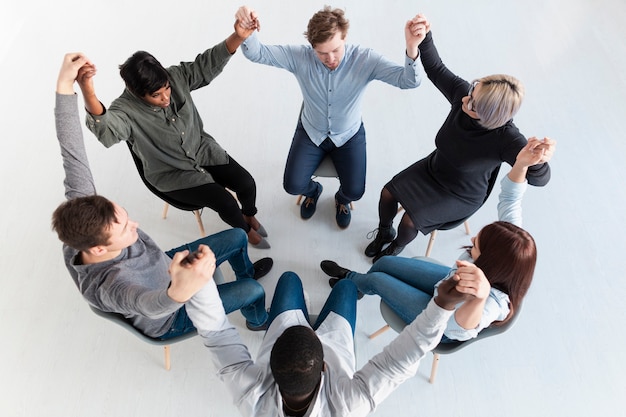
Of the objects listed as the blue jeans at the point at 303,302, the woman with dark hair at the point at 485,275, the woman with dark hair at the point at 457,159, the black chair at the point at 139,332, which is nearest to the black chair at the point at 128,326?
the black chair at the point at 139,332

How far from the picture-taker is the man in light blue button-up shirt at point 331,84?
2.06 metres

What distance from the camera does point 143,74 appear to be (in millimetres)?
1892

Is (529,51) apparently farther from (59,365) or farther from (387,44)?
(59,365)

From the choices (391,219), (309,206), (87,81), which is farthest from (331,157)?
(87,81)

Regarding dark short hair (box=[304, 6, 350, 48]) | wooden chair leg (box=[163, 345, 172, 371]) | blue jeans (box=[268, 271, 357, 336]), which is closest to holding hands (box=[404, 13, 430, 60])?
dark short hair (box=[304, 6, 350, 48])

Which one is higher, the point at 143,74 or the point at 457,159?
the point at 143,74

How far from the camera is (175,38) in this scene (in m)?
3.77

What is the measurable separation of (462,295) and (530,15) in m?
3.77

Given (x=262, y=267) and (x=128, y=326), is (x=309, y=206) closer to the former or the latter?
(x=262, y=267)

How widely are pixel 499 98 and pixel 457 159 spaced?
0.41m

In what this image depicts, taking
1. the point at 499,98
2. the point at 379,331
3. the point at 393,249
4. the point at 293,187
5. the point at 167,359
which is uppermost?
the point at 499,98

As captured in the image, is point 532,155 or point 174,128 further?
point 174,128

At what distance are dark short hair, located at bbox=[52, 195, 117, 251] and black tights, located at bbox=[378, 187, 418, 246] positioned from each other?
1521 mm

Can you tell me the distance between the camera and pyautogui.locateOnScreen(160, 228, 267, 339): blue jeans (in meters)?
1.87
